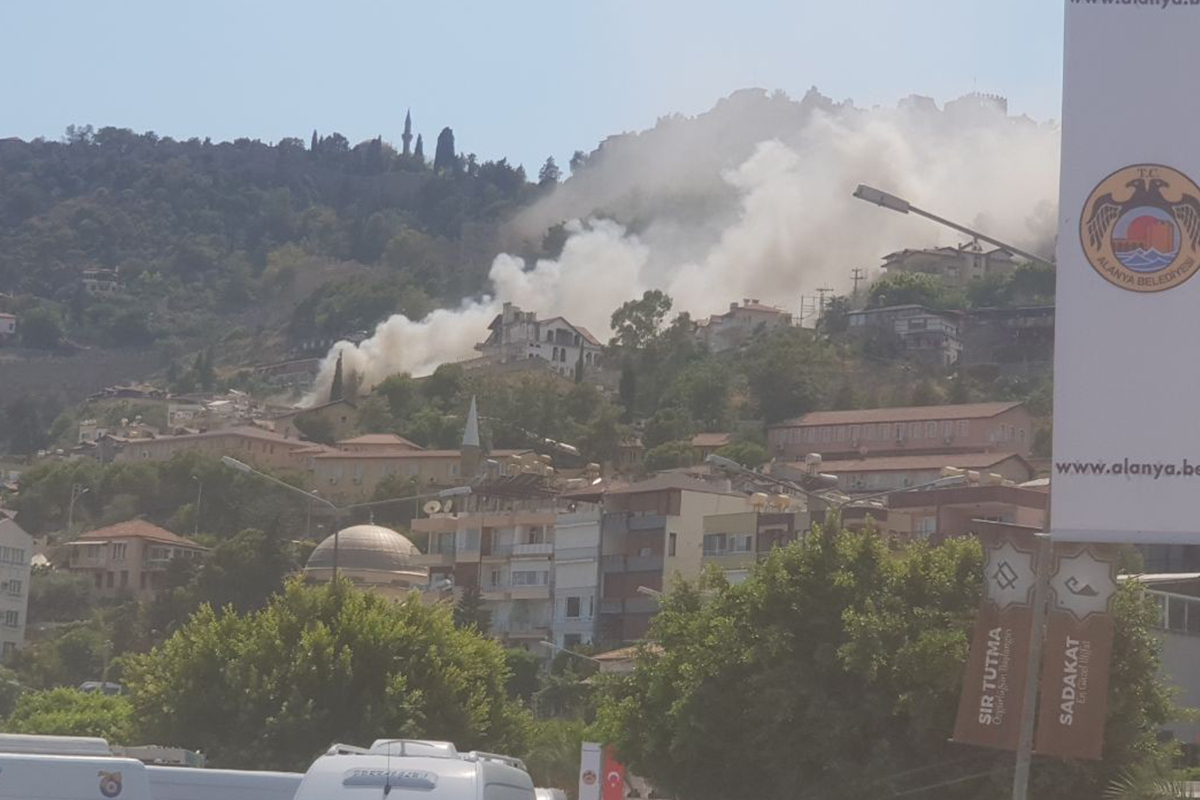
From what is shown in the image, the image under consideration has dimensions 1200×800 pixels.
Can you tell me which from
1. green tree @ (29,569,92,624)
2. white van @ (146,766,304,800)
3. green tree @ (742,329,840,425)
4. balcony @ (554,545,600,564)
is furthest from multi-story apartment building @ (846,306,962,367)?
white van @ (146,766,304,800)

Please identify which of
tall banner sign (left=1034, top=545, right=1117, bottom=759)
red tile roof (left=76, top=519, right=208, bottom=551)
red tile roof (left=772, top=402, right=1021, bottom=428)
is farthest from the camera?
red tile roof (left=76, top=519, right=208, bottom=551)

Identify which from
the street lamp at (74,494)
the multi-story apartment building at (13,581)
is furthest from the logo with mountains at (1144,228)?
the street lamp at (74,494)

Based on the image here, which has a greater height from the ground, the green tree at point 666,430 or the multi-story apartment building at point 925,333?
the multi-story apartment building at point 925,333

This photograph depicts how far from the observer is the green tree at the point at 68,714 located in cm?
7706

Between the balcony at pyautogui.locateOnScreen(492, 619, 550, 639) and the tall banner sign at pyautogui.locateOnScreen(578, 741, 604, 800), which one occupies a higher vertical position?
the balcony at pyautogui.locateOnScreen(492, 619, 550, 639)

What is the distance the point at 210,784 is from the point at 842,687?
50.6 ft

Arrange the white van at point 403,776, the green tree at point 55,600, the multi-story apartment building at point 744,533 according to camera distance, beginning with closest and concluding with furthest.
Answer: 1. the white van at point 403,776
2. the multi-story apartment building at point 744,533
3. the green tree at point 55,600

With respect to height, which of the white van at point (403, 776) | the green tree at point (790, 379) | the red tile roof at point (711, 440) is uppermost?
the green tree at point (790, 379)

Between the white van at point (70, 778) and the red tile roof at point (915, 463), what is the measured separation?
4709 inches

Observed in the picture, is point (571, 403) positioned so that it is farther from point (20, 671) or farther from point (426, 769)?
point (426, 769)

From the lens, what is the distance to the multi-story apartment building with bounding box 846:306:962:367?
19062 centimetres

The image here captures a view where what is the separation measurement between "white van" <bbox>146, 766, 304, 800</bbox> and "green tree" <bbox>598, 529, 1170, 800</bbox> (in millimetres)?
13851

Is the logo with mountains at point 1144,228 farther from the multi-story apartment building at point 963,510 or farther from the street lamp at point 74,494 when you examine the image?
the street lamp at point 74,494

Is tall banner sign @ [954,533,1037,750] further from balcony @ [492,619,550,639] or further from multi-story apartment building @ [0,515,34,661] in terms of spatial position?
multi-story apartment building @ [0,515,34,661]
